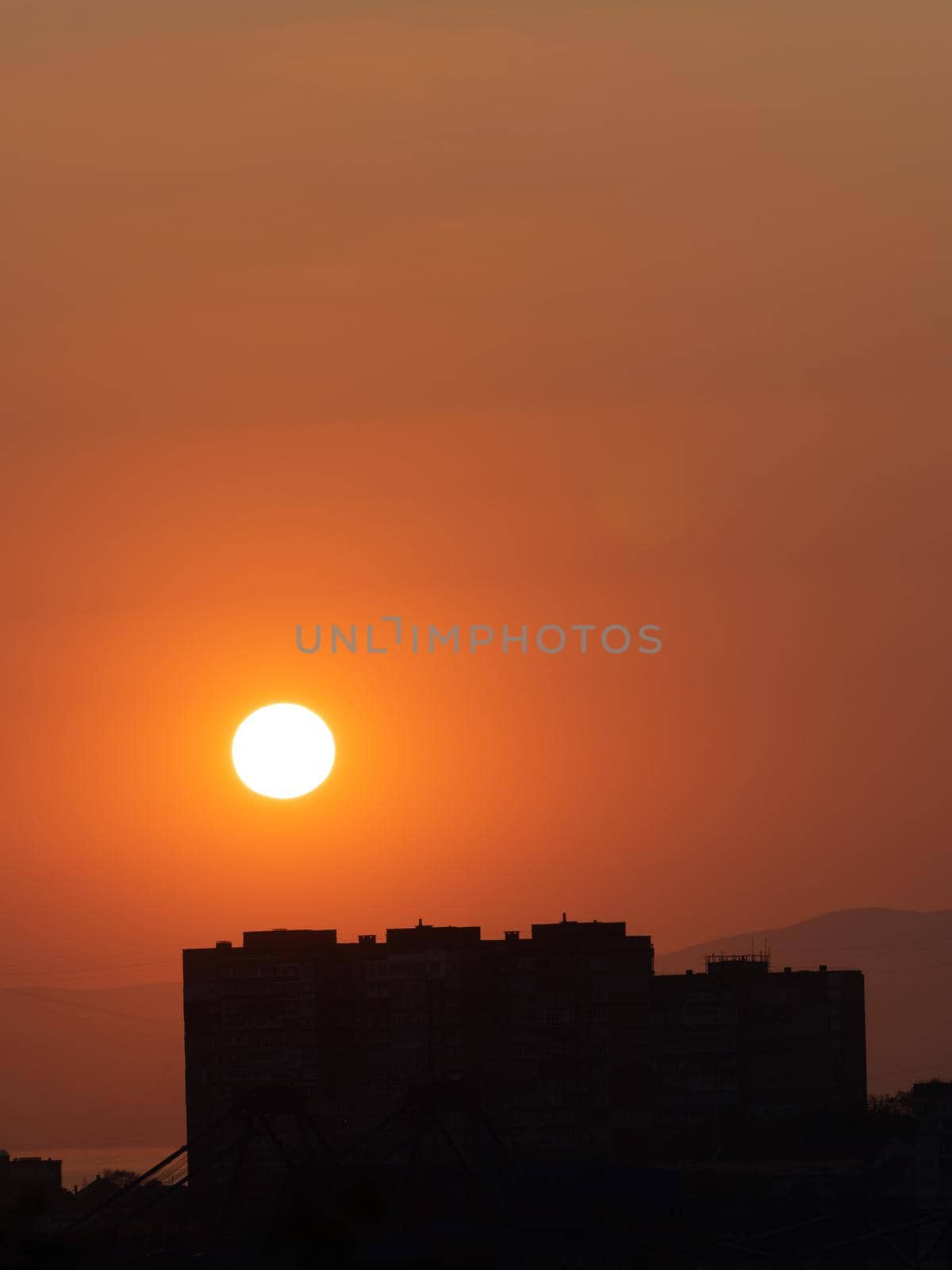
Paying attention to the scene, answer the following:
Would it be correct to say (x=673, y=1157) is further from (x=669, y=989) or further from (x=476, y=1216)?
(x=476, y=1216)

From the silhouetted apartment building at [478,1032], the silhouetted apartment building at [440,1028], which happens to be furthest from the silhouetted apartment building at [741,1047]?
the silhouetted apartment building at [440,1028]

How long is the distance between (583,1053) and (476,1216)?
83328mm

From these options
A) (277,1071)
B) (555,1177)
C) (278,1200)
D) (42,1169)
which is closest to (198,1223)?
(277,1071)

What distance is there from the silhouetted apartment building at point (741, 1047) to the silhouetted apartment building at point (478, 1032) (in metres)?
0.15

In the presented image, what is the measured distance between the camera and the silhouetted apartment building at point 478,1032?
160 m

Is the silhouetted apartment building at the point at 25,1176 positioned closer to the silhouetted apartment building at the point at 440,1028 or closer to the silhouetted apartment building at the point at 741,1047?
the silhouetted apartment building at the point at 440,1028

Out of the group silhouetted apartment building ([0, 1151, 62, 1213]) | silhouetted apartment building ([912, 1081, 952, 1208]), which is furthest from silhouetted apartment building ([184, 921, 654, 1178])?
silhouetted apartment building ([912, 1081, 952, 1208])

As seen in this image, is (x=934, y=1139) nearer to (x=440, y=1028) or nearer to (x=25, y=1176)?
(x=440, y=1028)

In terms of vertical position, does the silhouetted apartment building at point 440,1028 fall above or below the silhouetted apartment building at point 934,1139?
above

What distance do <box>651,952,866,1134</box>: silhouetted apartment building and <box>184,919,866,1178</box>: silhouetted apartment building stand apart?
0.15 metres

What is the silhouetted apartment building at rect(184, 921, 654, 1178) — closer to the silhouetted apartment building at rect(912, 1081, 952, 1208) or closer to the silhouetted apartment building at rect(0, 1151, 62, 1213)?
the silhouetted apartment building at rect(0, 1151, 62, 1213)

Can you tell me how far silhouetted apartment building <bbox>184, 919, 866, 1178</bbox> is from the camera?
159875 mm

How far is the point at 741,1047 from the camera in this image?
168625mm

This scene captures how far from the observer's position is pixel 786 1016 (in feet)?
557
